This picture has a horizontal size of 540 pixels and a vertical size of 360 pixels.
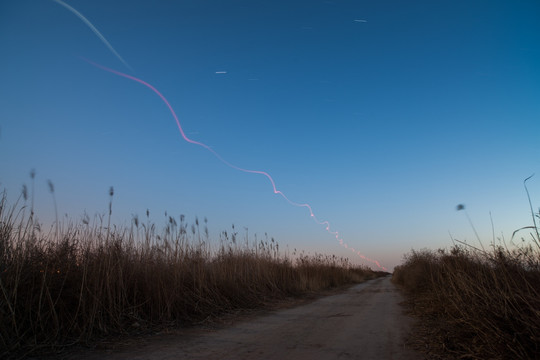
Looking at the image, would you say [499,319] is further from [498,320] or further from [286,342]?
[286,342]

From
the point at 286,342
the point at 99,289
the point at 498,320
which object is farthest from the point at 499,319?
the point at 99,289

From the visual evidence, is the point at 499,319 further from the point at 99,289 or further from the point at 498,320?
the point at 99,289

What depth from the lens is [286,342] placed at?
4.48m

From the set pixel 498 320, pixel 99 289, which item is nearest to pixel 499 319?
pixel 498 320

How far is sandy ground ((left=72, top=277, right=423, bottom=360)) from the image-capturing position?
152 inches

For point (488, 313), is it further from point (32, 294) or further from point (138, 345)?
point (32, 294)

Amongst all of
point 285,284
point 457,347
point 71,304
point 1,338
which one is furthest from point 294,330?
point 285,284

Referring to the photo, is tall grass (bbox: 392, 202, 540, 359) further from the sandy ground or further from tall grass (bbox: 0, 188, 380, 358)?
tall grass (bbox: 0, 188, 380, 358)

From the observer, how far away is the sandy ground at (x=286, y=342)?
385cm

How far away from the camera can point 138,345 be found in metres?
4.47

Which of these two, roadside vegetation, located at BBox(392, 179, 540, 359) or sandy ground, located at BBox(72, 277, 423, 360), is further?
sandy ground, located at BBox(72, 277, 423, 360)

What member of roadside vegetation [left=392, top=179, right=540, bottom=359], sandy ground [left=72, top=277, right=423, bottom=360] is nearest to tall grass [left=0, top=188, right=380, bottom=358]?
sandy ground [left=72, top=277, right=423, bottom=360]

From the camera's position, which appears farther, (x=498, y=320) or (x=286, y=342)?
(x=286, y=342)

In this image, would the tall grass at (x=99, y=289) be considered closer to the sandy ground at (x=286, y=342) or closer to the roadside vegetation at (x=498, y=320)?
the sandy ground at (x=286, y=342)
